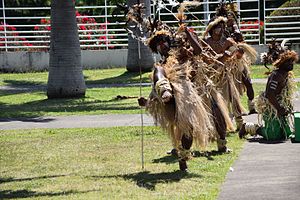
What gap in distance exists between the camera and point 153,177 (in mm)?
Answer: 9234

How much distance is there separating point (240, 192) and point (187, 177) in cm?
111

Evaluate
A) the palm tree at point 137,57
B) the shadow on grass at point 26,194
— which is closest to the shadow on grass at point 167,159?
the shadow on grass at point 26,194

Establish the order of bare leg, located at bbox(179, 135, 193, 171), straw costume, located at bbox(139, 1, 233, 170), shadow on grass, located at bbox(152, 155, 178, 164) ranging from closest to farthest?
straw costume, located at bbox(139, 1, 233, 170) → bare leg, located at bbox(179, 135, 193, 171) → shadow on grass, located at bbox(152, 155, 178, 164)

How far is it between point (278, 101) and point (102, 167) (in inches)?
113

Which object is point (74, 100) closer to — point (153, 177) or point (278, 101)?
point (278, 101)

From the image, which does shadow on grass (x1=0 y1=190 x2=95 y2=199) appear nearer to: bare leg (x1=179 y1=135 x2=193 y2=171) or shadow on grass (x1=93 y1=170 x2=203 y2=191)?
shadow on grass (x1=93 y1=170 x2=203 y2=191)

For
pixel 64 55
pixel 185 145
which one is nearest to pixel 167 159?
pixel 185 145

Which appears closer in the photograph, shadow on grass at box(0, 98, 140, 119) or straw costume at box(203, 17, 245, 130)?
straw costume at box(203, 17, 245, 130)

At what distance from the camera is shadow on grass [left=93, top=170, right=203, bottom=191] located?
8.90m

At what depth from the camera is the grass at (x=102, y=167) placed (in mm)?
8570

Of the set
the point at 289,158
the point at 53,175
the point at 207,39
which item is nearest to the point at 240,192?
the point at 289,158

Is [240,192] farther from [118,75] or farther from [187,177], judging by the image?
[118,75]

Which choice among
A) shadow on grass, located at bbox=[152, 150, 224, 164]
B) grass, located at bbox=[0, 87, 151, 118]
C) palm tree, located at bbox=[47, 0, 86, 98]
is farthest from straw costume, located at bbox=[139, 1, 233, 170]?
palm tree, located at bbox=[47, 0, 86, 98]

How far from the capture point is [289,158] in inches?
389
